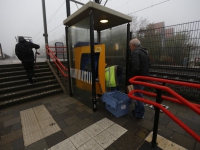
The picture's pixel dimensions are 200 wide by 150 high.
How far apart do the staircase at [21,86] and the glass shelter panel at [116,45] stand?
8.26ft

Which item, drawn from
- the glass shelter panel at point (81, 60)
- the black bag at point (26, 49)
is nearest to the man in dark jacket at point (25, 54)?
the black bag at point (26, 49)

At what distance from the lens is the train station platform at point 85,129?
1.96 meters

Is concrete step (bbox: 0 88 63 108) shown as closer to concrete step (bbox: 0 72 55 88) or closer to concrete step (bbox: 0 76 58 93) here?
concrete step (bbox: 0 76 58 93)

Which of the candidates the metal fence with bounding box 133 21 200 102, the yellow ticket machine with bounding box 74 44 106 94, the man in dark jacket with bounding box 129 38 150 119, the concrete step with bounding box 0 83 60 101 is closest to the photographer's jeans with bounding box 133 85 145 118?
the man in dark jacket with bounding box 129 38 150 119

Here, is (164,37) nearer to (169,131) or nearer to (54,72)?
(169,131)

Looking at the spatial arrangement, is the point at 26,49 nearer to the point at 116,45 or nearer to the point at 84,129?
the point at 116,45

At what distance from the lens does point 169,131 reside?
7.36 ft

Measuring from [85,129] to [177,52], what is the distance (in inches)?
146

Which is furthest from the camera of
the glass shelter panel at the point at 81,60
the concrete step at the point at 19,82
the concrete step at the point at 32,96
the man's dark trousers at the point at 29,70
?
the man's dark trousers at the point at 29,70

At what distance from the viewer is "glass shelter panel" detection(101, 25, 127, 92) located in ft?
12.5

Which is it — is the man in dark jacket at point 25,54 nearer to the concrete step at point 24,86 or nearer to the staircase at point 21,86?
the concrete step at point 24,86

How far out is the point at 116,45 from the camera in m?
4.09

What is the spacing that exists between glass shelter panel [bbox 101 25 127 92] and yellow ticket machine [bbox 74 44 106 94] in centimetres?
100

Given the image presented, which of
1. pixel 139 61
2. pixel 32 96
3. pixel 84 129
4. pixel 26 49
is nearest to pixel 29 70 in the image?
pixel 26 49
